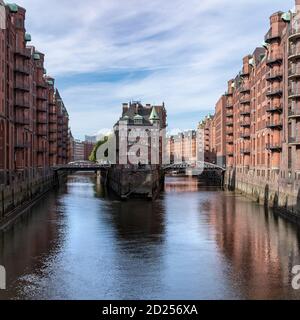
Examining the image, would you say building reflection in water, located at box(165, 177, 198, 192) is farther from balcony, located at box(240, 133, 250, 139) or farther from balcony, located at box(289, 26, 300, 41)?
balcony, located at box(289, 26, 300, 41)

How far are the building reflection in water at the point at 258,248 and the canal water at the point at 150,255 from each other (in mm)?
50

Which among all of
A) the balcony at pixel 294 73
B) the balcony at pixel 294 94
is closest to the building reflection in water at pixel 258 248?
the balcony at pixel 294 94

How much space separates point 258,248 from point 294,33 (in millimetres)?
28164

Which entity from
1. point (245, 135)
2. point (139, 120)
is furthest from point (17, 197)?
point (139, 120)

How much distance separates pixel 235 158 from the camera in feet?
347

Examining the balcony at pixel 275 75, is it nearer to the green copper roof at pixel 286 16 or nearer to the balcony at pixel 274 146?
the green copper roof at pixel 286 16

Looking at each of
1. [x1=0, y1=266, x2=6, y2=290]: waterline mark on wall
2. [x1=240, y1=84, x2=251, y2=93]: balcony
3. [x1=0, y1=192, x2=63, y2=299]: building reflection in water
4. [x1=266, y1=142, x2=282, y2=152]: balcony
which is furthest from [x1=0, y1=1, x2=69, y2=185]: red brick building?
[x1=240, y1=84, x2=251, y2=93]: balcony

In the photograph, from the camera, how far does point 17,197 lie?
5397 cm

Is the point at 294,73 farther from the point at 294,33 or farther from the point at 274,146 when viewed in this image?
the point at 274,146

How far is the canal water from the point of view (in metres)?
24.7

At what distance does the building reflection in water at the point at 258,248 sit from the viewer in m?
25.3
